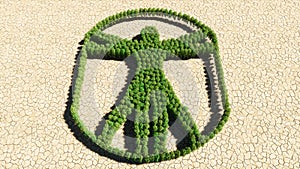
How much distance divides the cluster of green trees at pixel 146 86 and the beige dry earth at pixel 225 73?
71cm

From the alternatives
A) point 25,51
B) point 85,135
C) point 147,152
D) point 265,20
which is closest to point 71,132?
point 85,135

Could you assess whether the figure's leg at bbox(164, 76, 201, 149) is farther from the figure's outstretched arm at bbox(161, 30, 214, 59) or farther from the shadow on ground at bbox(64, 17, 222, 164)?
the figure's outstretched arm at bbox(161, 30, 214, 59)

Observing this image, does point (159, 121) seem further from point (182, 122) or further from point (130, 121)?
point (130, 121)

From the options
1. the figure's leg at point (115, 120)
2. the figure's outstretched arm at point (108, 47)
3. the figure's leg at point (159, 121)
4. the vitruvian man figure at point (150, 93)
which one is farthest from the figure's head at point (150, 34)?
the figure's leg at point (115, 120)

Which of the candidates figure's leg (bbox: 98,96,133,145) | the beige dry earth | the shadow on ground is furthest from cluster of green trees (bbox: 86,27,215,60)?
figure's leg (bbox: 98,96,133,145)

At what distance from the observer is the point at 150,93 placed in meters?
21.6

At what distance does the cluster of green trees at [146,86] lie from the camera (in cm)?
1969

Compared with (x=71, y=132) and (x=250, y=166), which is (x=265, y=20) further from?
(x=71, y=132)

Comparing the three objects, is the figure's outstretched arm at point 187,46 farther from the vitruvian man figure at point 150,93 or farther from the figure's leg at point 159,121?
the figure's leg at point 159,121

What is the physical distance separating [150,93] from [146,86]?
1.99ft

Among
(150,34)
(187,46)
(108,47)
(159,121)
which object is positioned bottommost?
(159,121)

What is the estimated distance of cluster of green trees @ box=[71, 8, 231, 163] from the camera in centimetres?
1969

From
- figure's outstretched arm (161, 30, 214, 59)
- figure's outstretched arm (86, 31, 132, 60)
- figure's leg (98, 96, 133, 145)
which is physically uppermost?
figure's outstretched arm (161, 30, 214, 59)

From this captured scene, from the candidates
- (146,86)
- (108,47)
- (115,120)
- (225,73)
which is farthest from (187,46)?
(115,120)
